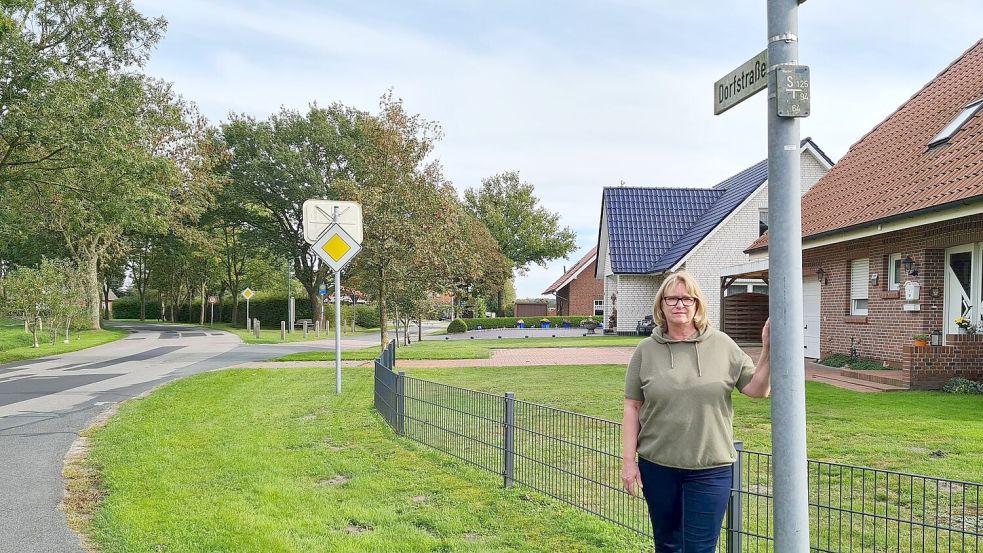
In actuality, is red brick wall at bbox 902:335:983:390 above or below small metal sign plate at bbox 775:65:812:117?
below

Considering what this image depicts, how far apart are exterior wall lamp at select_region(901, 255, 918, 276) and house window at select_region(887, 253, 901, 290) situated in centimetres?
57

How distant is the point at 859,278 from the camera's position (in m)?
15.5

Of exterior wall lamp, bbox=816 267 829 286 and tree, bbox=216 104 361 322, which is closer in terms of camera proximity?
exterior wall lamp, bbox=816 267 829 286

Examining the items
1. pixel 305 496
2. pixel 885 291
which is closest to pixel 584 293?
pixel 885 291

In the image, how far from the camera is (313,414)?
10156 millimetres

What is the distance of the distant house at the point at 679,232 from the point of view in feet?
103

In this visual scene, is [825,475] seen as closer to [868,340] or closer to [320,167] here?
[868,340]

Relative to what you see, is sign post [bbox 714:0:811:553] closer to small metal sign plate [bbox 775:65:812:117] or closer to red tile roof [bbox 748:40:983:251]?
small metal sign plate [bbox 775:65:812:117]

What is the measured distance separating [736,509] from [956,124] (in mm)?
13562

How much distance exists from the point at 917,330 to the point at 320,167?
35.1 m

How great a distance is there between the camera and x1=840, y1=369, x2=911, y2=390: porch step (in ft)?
38.3

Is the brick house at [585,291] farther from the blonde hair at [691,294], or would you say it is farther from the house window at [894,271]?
the blonde hair at [691,294]

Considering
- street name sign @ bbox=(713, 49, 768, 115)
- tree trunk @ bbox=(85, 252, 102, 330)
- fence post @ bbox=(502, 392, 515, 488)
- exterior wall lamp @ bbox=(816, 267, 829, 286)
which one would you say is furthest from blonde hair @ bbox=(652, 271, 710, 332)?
tree trunk @ bbox=(85, 252, 102, 330)

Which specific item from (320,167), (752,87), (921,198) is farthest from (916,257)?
(320,167)
